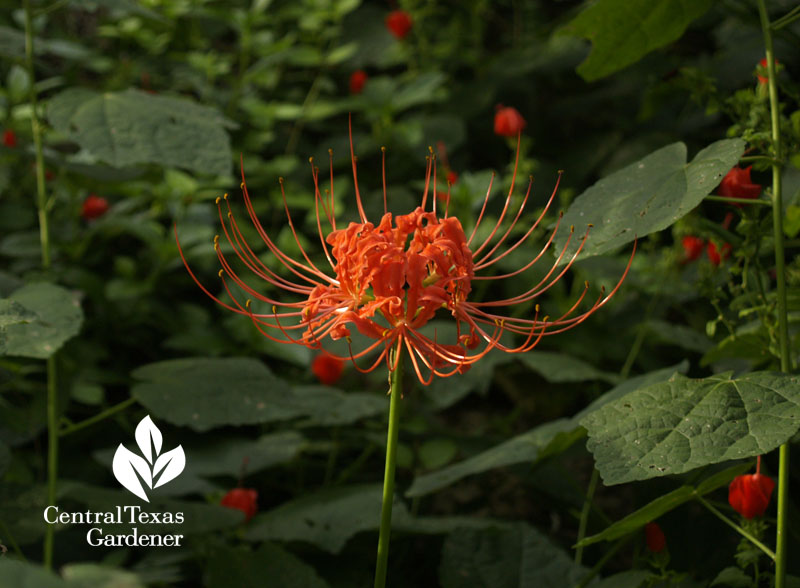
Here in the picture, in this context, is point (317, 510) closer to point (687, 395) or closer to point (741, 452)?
point (687, 395)

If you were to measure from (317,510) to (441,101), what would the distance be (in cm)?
203

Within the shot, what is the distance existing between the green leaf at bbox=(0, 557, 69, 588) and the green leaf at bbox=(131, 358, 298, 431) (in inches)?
34.4

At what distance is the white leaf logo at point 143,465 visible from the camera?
1427 mm

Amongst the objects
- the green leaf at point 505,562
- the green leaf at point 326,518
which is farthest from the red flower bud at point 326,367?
the green leaf at point 505,562

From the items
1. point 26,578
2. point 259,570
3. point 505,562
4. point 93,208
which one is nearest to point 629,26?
point 505,562

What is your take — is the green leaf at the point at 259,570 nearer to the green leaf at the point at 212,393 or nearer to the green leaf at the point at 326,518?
the green leaf at the point at 326,518

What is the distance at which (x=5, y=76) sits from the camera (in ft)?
10.2

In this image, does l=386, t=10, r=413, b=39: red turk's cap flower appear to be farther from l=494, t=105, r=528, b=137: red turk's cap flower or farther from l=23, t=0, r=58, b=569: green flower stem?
l=23, t=0, r=58, b=569: green flower stem

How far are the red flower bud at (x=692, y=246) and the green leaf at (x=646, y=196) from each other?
0.73m

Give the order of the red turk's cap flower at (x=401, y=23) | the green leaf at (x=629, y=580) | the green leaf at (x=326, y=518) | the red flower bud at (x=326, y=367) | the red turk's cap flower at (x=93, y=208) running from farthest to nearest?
the red turk's cap flower at (x=401, y=23), the red turk's cap flower at (x=93, y=208), the red flower bud at (x=326, y=367), the green leaf at (x=326, y=518), the green leaf at (x=629, y=580)

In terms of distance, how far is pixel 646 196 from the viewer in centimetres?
114

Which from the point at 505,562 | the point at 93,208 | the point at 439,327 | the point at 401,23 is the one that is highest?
the point at 401,23

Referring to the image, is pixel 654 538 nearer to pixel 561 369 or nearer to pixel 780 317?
pixel 780 317

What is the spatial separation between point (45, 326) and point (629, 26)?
1117 mm
